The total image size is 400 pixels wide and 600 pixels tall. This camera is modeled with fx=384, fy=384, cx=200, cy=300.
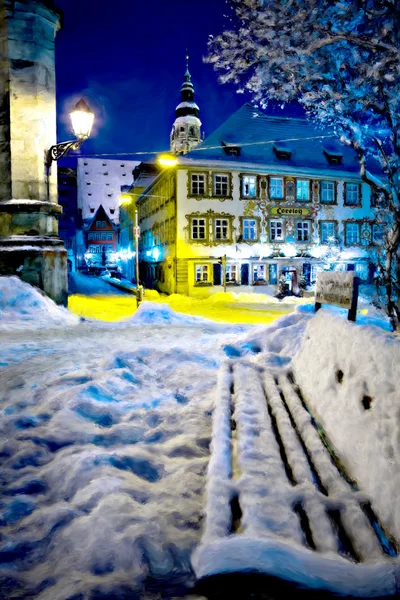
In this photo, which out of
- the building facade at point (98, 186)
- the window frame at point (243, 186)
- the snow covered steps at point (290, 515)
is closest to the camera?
the snow covered steps at point (290, 515)

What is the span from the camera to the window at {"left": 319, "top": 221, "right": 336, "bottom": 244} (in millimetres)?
30906

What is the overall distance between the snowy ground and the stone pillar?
514cm

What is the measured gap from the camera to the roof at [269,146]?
27711mm

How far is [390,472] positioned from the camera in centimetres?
221

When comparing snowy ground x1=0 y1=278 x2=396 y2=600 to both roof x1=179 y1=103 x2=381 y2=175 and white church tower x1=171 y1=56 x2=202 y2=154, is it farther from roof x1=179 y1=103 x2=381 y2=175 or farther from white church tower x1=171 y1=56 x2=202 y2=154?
white church tower x1=171 y1=56 x2=202 y2=154

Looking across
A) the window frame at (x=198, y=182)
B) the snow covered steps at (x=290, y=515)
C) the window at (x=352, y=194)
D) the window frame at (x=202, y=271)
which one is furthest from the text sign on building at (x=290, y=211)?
the snow covered steps at (x=290, y=515)

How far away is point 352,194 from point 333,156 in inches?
136

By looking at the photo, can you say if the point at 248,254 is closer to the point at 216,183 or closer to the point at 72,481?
the point at 216,183

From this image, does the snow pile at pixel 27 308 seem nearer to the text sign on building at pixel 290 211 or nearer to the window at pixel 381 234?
the window at pixel 381 234

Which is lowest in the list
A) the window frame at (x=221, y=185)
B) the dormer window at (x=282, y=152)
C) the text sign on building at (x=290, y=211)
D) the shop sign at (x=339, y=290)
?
the shop sign at (x=339, y=290)

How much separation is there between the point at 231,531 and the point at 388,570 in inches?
30.6

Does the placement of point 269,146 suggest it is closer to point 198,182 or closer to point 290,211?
point 290,211

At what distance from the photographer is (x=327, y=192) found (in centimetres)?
3102

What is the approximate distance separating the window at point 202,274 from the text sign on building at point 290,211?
6962mm
